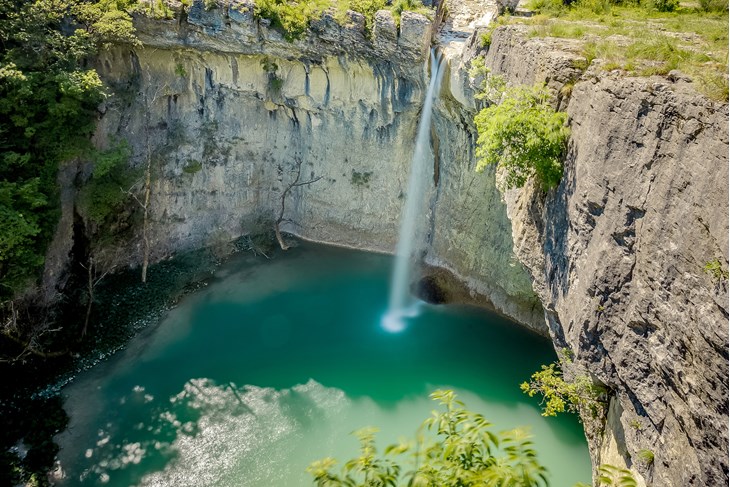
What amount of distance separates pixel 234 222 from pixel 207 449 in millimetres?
10239

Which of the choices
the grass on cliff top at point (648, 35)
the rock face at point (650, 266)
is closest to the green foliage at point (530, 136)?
the rock face at point (650, 266)

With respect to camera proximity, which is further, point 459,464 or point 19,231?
point 19,231

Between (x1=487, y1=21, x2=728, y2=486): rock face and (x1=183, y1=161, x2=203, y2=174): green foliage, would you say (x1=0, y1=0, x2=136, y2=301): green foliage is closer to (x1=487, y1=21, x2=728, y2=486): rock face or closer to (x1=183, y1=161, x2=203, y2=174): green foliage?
(x1=183, y1=161, x2=203, y2=174): green foliage

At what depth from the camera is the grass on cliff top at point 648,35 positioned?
680cm

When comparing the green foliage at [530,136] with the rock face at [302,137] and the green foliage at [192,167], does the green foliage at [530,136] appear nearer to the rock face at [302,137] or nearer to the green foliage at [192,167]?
the rock face at [302,137]

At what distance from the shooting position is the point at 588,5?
1387 cm

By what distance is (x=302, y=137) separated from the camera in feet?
66.8

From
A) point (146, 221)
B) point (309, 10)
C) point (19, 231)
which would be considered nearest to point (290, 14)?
point (309, 10)

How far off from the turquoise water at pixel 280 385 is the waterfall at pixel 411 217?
1.63 ft

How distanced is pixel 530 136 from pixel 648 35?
10.2 feet

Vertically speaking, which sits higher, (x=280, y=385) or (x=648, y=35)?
(x=648, y=35)

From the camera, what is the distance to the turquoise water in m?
12.6

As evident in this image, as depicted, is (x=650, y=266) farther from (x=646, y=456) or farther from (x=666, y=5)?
(x=666, y=5)

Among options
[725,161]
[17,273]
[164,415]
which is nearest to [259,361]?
[164,415]
